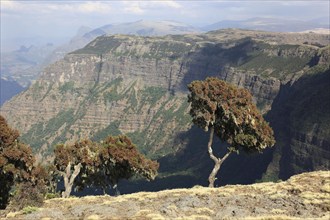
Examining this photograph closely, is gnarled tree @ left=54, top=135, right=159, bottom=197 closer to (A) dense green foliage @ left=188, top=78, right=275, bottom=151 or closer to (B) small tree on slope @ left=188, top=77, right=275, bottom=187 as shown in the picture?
(B) small tree on slope @ left=188, top=77, right=275, bottom=187

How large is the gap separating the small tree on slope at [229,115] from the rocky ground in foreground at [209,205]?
740 inches

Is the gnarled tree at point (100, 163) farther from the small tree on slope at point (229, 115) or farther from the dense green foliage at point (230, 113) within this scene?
the dense green foliage at point (230, 113)

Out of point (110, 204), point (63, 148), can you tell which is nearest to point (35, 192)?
point (110, 204)

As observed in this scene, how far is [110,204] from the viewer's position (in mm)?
46406

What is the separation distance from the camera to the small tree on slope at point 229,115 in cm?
7069

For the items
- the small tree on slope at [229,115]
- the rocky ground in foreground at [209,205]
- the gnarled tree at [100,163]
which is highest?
the small tree on slope at [229,115]

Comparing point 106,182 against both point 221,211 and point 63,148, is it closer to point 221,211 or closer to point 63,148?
point 63,148

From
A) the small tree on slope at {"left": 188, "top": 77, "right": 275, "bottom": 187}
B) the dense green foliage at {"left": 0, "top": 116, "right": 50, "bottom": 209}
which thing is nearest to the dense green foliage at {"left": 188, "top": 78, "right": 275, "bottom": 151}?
the small tree on slope at {"left": 188, "top": 77, "right": 275, "bottom": 187}

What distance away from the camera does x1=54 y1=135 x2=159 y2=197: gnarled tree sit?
3012 inches

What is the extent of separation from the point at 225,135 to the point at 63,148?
3085 cm

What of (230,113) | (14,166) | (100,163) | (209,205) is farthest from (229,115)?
(14,166)

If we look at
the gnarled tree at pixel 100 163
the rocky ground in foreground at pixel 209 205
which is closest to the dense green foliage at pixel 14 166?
the gnarled tree at pixel 100 163

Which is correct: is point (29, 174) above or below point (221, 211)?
below

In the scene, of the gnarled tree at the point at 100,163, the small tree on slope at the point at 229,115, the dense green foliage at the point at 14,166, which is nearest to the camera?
the dense green foliage at the point at 14,166
